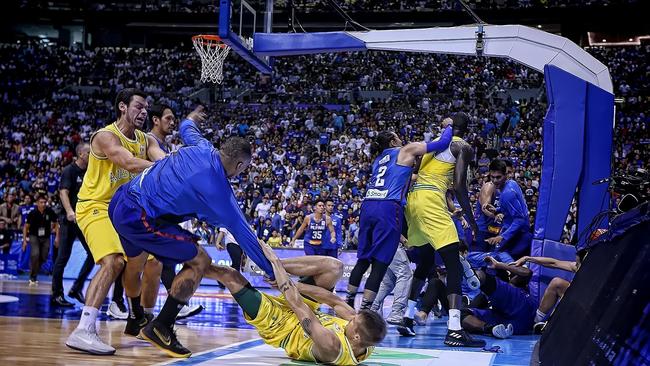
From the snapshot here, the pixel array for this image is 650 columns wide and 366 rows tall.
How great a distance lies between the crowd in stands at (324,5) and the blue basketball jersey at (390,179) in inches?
817

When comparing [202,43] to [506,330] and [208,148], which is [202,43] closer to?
[506,330]

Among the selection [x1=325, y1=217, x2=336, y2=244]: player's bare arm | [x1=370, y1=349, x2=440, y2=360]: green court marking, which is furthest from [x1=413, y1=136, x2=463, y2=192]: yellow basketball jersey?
[x1=325, y1=217, x2=336, y2=244]: player's bare arm

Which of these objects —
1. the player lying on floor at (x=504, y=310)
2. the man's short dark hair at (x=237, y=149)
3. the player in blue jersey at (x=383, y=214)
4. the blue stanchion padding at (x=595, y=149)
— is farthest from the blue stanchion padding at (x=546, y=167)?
the man's short dark hair at (x=237, y=149)

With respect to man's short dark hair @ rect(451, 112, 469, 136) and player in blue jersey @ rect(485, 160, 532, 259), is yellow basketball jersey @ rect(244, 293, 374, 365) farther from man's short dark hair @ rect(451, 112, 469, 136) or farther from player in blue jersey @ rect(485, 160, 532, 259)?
player in blue jersey @ rect(485, 160, 532, 259)

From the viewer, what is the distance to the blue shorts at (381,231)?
7.36m

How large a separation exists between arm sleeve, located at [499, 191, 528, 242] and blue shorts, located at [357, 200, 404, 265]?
6.89 ft

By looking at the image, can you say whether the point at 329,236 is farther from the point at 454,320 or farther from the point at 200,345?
the point at 200,345

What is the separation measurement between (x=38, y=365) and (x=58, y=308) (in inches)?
177

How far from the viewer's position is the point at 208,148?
5.07m

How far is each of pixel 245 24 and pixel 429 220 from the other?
224 inches

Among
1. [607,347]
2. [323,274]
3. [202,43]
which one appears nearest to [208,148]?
[323,274]

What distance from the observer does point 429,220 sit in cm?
716

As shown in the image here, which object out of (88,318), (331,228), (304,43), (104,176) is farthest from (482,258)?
(331,228)

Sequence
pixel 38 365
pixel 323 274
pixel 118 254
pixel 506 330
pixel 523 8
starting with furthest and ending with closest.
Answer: pixel 523 8 → pixel 506 330 → pixel 118 254 → pixel 323 274 → pixel 38 365
